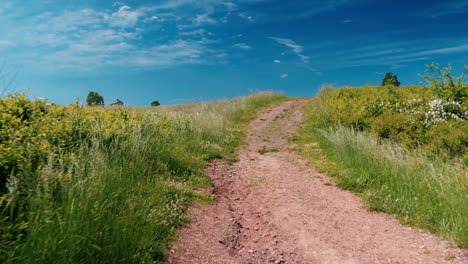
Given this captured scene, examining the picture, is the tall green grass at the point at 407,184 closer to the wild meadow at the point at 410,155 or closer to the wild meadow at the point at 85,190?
the wild meadow at the point at 410,155

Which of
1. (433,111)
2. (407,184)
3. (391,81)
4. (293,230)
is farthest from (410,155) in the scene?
(391,81)

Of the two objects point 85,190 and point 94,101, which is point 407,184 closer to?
point 85,190

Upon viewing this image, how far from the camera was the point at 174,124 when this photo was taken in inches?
483

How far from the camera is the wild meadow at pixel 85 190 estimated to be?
11.7 ft

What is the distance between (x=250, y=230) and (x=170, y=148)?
12.8 feet

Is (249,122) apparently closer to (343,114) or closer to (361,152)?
(343,114)

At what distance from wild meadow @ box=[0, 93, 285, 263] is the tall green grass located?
11.9 feet

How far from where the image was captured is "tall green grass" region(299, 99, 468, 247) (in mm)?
6121

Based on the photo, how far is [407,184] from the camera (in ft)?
24.0

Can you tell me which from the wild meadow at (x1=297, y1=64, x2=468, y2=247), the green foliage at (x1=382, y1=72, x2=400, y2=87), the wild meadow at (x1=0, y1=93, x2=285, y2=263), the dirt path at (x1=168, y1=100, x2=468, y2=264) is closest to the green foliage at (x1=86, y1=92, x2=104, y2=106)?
the wild meadow at (x1=0, y1=93, x2=285, y2=263)

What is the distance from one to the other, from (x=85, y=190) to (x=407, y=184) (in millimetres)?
6103

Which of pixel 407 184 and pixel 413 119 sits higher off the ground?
pixel 413 119

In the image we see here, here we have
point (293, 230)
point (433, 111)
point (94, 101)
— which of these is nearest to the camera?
point (293, 230)

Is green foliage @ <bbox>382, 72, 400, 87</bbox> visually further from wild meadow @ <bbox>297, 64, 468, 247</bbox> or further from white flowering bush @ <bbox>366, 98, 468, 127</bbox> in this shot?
white flowering bush @ <bbox>366, 98, 468, 127</bbox>
